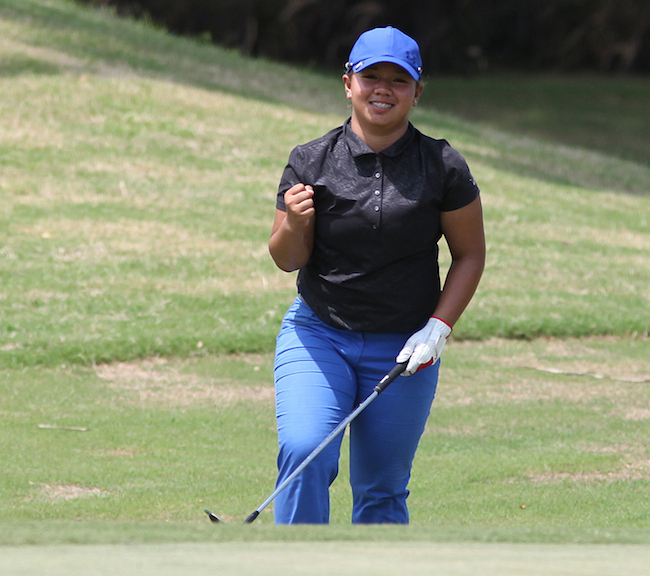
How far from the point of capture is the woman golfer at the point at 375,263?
3.38 meters

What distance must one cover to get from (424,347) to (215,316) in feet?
15.6

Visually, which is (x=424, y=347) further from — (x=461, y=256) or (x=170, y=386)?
(x=170, y=386)

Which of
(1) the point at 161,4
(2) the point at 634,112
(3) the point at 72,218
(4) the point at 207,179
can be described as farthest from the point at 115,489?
(1) the point at 161,4

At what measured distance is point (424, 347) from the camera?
334 cm

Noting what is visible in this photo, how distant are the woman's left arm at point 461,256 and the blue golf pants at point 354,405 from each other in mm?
188

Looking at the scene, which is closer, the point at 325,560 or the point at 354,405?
the point at 325,560

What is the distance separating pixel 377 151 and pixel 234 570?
5.83 feet

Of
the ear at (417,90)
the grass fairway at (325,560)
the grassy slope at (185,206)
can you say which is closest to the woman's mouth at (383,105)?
the ear at (417,90)

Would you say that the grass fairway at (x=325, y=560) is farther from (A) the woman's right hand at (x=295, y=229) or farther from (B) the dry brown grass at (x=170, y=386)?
(B) the dry brown grass at (x=170, y=386)

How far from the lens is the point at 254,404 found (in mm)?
6297

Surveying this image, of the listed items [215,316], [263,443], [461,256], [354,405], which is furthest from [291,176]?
[215,316]

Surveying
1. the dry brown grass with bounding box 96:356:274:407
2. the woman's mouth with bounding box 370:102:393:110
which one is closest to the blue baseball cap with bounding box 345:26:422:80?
the woman's mouth with bounding box 370:102:393:110

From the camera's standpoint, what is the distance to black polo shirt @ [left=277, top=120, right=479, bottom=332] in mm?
3385

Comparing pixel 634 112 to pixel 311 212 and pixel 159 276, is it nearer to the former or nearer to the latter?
pixel 159 276
